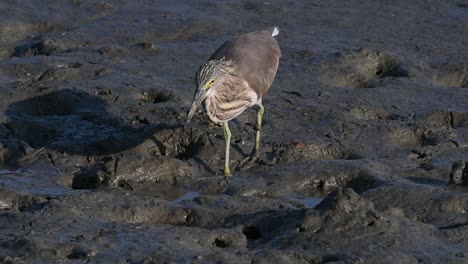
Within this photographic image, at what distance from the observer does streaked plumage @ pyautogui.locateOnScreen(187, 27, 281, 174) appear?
9.08 m

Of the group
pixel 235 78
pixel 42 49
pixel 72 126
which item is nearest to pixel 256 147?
pixel 235 78

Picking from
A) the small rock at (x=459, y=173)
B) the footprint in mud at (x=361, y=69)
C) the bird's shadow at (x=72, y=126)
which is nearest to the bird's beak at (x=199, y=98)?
the bird's shadow at (x=72, y=126)

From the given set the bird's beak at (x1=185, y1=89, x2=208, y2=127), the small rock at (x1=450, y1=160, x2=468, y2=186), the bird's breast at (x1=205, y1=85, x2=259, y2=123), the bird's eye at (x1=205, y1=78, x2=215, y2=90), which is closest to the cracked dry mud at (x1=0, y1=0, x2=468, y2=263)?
the small rock at (x1=450, y1=160, x2=468, y2=186)

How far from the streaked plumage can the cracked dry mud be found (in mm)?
426

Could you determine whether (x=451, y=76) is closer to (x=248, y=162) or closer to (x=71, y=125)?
(x=248, y=162)

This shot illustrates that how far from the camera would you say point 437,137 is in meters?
9.84

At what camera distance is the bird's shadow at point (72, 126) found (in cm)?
961

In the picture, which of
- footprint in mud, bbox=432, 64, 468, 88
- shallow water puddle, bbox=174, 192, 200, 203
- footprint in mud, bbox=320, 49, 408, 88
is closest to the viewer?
shallow water puddle, bbox=174, 192, 200, 203

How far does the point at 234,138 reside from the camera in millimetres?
9867

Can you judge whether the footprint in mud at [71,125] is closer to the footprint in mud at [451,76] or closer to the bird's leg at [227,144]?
the bird's leg at [227,144]

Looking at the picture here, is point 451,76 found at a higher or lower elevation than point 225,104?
lower

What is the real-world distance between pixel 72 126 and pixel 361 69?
3.21m

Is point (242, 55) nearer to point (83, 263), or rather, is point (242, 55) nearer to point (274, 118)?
point (274, 118)

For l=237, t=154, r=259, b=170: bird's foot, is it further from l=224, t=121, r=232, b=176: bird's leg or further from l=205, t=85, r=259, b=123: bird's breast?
l=205, t=85, r=259, b=123: bird's breast
